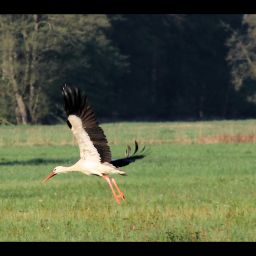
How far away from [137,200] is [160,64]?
221ft

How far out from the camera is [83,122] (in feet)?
50.3

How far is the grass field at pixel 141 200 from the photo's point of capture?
14.8 m

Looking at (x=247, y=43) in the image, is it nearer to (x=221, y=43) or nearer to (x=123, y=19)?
(x=221, y=43)

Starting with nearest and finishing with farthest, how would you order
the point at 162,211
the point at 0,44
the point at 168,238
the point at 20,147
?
the point at 168,238
the point at 162,211
the point at 20,147
the point at 0,44

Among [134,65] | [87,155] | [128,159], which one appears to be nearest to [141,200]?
[128,159]

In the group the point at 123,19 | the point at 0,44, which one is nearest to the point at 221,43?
the point at 123,19

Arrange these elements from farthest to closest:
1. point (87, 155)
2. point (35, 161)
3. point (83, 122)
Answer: point (35, 161) < point (87, 155) < point (83, 122)

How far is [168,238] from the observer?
14.0 metres

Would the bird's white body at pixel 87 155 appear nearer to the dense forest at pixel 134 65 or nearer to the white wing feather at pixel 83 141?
the white wing feather at pixel 83 141

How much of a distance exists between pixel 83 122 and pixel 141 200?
4.62 meters

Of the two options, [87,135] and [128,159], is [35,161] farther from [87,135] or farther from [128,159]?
[87,135]

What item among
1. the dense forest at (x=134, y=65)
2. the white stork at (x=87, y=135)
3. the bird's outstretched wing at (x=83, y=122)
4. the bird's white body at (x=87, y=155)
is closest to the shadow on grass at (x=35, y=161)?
the bird's white body at (x=87, y=155)

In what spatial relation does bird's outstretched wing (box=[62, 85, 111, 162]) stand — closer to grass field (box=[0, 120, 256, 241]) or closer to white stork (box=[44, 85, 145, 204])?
white stork (box=[44, 85, 145, 204])

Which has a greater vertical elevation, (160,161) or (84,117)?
(84,117)
